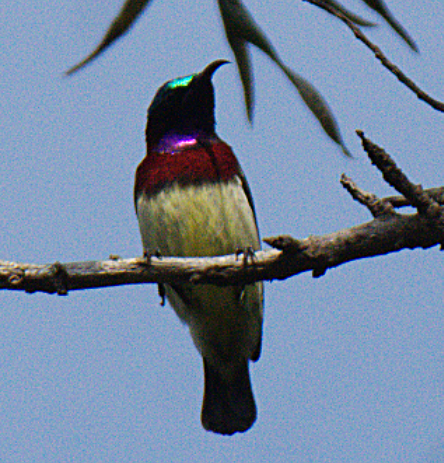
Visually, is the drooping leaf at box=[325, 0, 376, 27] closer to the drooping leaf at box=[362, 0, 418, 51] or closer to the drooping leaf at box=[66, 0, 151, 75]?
the drooping leaf at box=[362, 0, 418, 51]

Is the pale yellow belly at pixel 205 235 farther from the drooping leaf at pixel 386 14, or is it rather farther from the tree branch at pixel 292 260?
the drooping leaf at pixel 386 14

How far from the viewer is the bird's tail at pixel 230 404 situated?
6.59 meters

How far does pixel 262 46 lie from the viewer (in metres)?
3.75

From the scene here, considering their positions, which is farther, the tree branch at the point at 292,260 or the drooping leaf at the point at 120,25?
the tree branch at the point at 292,260

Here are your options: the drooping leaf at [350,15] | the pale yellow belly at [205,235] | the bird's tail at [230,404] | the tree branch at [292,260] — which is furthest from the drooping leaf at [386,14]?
the bird's tail at [230,404]

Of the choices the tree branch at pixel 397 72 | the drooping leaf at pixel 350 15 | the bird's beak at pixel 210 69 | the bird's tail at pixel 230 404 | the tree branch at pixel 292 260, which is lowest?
the bird's tail at pixel 230 404

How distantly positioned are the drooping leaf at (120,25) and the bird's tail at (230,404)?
3637mm

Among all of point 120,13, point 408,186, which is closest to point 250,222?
point 408,186

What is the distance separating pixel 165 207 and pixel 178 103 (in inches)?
44.7

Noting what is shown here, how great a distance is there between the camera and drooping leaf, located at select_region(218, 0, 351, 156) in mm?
3660

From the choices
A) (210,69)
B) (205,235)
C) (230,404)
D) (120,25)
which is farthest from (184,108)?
(230,404)

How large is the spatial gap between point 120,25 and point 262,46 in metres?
0.75

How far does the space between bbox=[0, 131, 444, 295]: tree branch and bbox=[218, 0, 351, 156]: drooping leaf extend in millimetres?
417

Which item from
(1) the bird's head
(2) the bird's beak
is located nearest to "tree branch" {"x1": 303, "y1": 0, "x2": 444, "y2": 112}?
(2) the bird's beak
